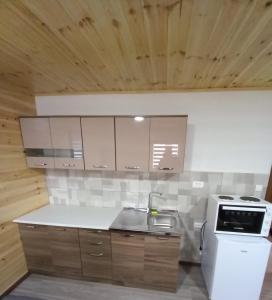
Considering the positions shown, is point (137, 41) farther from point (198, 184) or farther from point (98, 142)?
point (198, 184)

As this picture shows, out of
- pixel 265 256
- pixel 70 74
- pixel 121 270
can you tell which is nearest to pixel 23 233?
pixel 121 270

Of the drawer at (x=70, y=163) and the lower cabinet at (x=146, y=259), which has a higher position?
the drawer at (x=70, y=163)

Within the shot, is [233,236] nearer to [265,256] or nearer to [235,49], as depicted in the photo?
[265,256]

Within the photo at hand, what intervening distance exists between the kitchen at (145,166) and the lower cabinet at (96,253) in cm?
5

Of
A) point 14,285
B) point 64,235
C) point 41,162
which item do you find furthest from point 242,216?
point 14,285

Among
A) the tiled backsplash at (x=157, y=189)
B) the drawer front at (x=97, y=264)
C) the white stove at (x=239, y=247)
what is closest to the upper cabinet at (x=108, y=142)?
the tiled backsplash at (x=157, y=189)

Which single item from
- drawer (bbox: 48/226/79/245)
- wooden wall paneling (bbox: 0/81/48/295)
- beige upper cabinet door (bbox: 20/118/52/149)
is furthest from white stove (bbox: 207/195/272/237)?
wooden wall paneling (bbox: 0/81/48/295)

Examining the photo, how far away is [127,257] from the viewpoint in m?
1.83

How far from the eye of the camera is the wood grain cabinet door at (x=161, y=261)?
1732mm

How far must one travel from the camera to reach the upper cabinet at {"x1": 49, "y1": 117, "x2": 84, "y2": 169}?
1.91 meters

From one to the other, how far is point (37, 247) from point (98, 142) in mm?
1521

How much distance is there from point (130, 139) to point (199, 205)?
127 cm

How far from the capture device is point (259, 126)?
6.29ft

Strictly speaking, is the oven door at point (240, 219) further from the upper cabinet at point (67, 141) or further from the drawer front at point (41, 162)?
the drawer front at point (41, 162)
